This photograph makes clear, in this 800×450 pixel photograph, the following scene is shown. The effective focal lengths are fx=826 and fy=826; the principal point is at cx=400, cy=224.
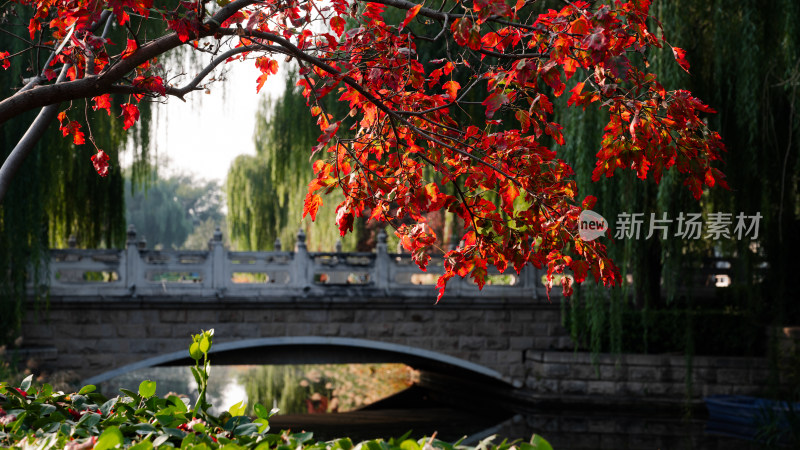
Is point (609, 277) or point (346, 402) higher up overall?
point (609, 277)

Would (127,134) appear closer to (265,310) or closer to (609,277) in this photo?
(265,310)

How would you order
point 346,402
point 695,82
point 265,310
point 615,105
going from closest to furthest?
1. point 615,105
2. point 695,82
3. point 265,310
4. point 346,402

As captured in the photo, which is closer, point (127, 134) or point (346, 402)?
point (127, 134)

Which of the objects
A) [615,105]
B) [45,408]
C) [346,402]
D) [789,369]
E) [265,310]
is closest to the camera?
[45,408]

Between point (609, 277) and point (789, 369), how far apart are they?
7.85m

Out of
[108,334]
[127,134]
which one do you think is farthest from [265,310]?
[127,134]

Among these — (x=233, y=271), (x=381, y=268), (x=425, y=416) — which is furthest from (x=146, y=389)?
(x=425, y=416)

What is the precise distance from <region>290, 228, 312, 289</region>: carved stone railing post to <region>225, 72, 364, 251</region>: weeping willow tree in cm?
148

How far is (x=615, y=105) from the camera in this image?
265cm

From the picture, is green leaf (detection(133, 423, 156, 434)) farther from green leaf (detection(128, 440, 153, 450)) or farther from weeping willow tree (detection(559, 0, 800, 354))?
weeping willow tree (detection(559, 0, 800, 354))

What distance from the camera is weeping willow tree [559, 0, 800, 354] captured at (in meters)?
7.18

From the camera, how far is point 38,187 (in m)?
8.48

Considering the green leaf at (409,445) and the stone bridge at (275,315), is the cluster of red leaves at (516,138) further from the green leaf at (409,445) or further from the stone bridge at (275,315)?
the stone bridge at (275,315)

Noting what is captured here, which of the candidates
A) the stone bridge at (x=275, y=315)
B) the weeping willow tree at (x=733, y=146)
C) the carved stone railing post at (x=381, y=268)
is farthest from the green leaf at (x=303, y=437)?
the carved stone railing post at (x=381, y=268)
